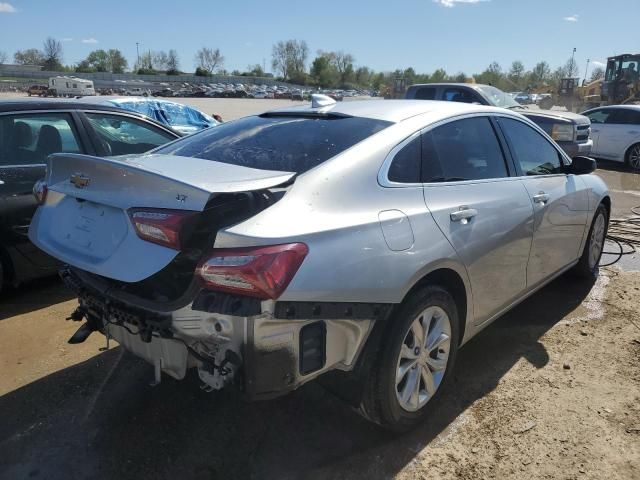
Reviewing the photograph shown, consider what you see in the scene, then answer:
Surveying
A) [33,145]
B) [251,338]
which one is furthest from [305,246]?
[33,145]

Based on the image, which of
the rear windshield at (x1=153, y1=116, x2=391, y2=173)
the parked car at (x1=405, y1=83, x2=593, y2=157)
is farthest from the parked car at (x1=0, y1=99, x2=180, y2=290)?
the parked car at (x1=405, y1=83, x2=593, y2=157)

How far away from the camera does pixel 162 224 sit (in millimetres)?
2125

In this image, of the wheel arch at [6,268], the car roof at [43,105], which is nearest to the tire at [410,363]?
the wheel arch at [6,268]

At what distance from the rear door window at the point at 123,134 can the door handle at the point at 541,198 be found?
357 cm

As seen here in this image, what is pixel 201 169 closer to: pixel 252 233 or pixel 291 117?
pixel 252 233

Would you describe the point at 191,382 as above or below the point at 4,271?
below

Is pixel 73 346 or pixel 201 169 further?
pixel 73 346

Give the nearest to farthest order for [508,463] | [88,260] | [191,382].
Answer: [88,260], [508,463], [191,382]

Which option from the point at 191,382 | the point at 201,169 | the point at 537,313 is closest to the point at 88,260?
the point at 201,169

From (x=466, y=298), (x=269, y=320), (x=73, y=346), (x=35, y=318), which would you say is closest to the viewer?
(x=269, y=320)

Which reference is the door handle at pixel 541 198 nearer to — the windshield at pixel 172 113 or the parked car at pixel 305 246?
the parked car at pixel 305 246

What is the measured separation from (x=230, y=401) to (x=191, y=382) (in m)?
0.33

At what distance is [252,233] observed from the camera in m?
2.02

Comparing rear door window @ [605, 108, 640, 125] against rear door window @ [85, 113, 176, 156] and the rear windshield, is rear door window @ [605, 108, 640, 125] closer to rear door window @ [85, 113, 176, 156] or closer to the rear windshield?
rear door window @ [85, 113, 176, 156]
